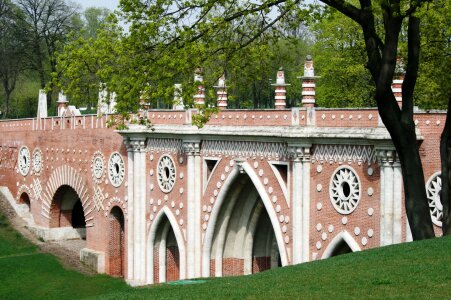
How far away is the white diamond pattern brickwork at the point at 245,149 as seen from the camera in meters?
20.6

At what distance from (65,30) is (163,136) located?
70.3 ft

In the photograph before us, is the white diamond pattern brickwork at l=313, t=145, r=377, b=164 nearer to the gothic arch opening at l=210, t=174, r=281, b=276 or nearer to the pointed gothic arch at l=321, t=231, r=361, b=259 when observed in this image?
the pointed gothic arch at l=321, t=231, r=361, b=259

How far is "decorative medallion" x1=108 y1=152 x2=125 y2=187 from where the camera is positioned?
27344mm

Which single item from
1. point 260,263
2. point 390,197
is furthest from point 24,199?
point 390,197

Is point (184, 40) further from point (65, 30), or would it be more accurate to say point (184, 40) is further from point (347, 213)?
point (65, 30)

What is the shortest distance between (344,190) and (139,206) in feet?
28.6

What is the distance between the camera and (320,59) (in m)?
35.2

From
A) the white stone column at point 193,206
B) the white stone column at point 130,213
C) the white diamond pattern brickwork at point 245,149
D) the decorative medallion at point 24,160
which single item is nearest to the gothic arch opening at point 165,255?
the white stone column at point 130,213

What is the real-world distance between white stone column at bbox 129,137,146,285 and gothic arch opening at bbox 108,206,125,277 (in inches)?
80.9

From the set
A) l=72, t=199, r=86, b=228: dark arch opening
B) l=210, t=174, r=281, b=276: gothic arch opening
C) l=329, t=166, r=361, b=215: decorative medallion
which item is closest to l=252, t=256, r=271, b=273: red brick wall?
l=210, t=174, r=281, b=276: gothic arch opening

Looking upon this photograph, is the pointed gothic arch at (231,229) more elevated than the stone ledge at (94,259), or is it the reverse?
the pointed gothic arch at (231,229)

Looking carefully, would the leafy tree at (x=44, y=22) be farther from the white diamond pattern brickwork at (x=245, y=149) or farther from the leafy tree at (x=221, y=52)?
the leafy tree at (x=221, y=52)

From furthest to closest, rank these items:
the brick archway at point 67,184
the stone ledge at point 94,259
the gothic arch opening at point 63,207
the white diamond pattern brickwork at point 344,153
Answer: the gothic arch opening at point 63,207 < the brick archway at point 67,184 < the stone ledge at point 94,259 < the white diamond pattern brickwork at point 344,153

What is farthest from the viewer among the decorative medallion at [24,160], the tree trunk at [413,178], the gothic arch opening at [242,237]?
the decorative medallion at [24,160]
